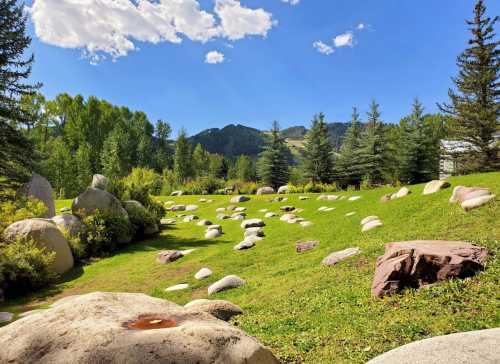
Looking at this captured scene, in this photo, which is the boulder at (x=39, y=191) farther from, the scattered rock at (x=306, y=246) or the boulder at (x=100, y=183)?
the scattered rock at (x=306, y=246)

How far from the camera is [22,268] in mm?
10750

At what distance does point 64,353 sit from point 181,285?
7073 millimetres

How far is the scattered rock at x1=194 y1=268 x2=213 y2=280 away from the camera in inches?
396

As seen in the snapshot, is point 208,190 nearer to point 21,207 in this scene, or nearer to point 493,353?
point 21,207

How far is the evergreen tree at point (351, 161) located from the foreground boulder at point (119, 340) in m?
33.2

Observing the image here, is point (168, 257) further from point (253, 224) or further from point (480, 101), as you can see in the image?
point (480, 101)

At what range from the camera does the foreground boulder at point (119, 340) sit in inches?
104

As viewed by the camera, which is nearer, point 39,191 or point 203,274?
point 203,274

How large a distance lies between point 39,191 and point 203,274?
571 inches

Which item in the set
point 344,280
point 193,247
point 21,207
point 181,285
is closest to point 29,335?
point 344,280

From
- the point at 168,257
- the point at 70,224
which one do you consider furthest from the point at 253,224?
the point at 70,224

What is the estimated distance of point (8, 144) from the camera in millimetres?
16922

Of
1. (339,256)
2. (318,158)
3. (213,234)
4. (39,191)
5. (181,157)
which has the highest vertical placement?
(181,157)

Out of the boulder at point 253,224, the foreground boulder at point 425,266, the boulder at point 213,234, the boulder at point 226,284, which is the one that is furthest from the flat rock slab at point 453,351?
A: the boulder at point 253,224
